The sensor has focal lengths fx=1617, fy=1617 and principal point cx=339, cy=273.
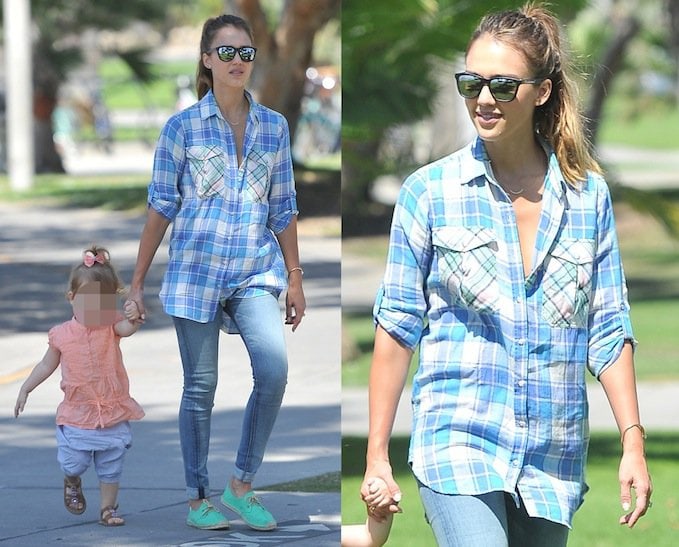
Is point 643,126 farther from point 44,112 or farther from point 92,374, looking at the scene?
point 92,374

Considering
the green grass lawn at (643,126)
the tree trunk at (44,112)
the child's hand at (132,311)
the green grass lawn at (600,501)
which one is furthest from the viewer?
the green grass lawn at (643,126)

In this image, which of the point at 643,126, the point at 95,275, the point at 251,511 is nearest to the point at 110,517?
the point at 251,511

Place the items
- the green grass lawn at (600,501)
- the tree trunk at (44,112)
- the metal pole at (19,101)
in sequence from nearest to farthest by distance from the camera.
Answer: the green grass lawn at (600,501) → the metal pole at (19,101) → the tree trunk at (44,112)

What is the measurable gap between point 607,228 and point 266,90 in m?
15.3

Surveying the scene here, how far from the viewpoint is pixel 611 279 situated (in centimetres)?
357

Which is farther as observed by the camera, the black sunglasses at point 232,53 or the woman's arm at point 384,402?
the black sunglasses at point 232,53

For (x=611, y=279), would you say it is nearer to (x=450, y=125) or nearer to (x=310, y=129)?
(x=450, y=125)

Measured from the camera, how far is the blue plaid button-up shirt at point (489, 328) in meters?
3.43

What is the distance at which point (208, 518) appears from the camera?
5484 millimetres

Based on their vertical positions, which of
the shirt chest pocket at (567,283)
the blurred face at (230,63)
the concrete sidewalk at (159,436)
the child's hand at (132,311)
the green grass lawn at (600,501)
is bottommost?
the green grass lawn at (600,501)

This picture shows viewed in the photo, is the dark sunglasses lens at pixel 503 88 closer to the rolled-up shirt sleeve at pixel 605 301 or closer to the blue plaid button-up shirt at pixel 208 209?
the rolled-up shirt sleeve at pixel 605 301

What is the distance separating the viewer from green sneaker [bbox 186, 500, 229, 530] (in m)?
5.47

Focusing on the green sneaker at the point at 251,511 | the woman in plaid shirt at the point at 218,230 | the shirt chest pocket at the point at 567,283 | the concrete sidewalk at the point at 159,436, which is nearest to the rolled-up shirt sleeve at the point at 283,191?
the woman in plaid shirt at the point at 218,230

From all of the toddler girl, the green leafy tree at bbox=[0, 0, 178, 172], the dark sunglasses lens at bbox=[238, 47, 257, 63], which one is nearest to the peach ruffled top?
the toddler girl
